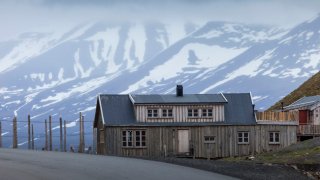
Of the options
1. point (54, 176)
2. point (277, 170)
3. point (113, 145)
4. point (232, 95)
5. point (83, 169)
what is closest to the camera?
point (54, 176)

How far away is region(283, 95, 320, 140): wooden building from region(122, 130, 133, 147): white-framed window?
19354 millimetres

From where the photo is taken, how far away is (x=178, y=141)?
3211 inches

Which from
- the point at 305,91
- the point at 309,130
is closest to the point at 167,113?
the point at 309,130

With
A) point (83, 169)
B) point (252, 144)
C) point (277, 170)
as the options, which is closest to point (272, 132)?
point (252, 144)

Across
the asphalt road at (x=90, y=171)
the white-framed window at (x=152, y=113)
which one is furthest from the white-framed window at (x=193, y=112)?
the asphalt road at (x=90, y=171)

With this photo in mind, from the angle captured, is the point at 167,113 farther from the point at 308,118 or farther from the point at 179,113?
the point at 308,118

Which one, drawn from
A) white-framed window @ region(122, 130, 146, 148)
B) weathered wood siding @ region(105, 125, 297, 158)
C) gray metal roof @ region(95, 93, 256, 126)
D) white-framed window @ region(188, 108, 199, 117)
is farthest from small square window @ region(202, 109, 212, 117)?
white-framed window @ region(122, 130, 146, 148)

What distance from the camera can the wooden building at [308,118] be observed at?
87562mm

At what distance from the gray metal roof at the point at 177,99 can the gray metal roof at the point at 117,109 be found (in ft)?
3.81

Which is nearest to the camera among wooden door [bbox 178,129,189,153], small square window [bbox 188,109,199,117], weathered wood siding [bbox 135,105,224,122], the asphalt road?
the asphalt road

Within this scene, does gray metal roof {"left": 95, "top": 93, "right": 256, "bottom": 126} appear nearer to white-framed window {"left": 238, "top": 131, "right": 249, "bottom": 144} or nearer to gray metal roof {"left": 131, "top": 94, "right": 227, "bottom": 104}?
gray metal roof {"left": 131, "top": 94, "right": 227, "bottom": 104}

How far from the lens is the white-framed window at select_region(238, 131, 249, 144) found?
82731 mm

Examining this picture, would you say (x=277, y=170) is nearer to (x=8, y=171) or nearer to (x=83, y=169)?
(x=83, y=169)

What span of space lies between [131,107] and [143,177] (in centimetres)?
5696
